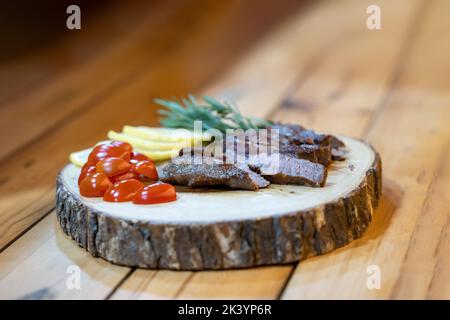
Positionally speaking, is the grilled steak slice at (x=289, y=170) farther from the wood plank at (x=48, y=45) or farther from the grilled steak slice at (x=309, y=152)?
the wood plank at (x=48, y=45)

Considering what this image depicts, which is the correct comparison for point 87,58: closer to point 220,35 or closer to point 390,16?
point 220,35

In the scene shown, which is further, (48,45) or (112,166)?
(48,45)

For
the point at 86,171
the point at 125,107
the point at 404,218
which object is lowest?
the point at 125,107

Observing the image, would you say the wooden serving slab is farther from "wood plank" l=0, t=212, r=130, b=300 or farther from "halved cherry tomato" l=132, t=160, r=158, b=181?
"halved cherry tomato" l=132, t=160, r=158, b=181

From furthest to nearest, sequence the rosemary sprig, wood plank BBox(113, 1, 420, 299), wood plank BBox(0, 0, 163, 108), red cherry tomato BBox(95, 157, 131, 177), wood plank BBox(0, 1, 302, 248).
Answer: wood plank BBox(0, 0, 163, 108), wood plank BBox(113, 1, 420, 299), wood plank BBox(0, 1, 302, 248), the rosemary sprig, red cherry tomato BBox(95, 157, 131, 177)

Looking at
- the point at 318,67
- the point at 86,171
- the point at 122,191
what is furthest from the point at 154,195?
the point at 318,67

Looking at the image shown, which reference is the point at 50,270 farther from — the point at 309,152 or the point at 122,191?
the point at 309,152

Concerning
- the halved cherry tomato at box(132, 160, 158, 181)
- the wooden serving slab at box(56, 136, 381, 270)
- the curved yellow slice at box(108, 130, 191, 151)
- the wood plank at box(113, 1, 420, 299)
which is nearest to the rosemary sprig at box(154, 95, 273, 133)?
the curved yellow slice at box(108, 130, 191, 151)
